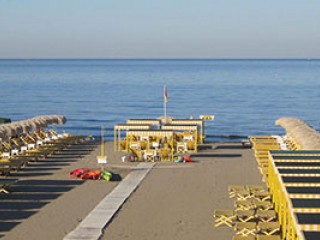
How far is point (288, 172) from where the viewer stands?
13.6 meters

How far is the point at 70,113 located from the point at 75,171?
35.3 m

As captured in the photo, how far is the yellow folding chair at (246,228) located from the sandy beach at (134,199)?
1.52ft

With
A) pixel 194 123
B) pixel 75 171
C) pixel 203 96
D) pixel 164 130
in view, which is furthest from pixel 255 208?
pixel 203 96

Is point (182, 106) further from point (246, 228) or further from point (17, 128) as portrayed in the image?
point (246, 228)

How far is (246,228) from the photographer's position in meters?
13.0

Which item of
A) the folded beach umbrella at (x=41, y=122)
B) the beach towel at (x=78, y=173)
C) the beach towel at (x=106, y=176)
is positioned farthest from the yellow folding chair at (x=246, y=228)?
the folded beach umbrella at (x=41, y=122)

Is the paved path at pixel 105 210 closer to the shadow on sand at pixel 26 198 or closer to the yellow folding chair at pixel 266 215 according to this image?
the shadow on sand at pixel 26 198

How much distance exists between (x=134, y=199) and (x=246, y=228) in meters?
4.72

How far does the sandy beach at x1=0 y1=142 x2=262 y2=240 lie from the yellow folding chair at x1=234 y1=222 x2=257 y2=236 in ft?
1.52

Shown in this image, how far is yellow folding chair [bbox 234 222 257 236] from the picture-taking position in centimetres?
1299

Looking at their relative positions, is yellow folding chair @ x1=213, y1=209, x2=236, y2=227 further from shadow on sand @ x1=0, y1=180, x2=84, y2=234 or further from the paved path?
shadow on sand @ x1=0, y1=180, x2=84, y2=234

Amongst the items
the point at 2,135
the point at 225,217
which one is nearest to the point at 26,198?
the point at 225,217

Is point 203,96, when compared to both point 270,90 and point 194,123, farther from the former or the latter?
point 194,123

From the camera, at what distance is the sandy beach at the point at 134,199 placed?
14055mm
